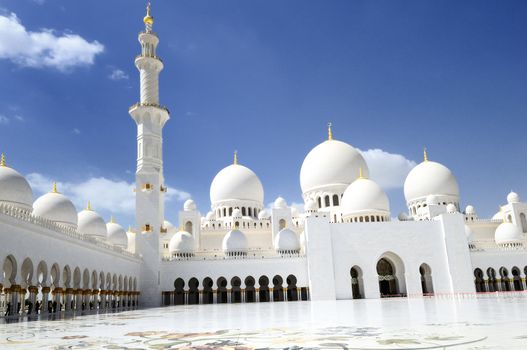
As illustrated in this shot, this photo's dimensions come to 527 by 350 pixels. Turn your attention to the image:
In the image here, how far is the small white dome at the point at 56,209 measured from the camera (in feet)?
76.5

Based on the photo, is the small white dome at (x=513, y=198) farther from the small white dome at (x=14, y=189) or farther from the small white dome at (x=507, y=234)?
the small white dome at (x=14, y=189)

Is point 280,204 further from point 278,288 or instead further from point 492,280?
point 492,280

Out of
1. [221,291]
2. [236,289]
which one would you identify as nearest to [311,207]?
[236,289]

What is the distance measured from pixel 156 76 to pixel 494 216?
28894mm

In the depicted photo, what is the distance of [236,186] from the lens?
116 ft

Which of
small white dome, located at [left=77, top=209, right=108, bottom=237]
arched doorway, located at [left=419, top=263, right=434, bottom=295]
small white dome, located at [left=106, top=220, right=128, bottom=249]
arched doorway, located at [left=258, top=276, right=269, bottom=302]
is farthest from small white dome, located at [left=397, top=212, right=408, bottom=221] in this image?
small white dome, located at [left=77, top=209, right=108, bottom=237]

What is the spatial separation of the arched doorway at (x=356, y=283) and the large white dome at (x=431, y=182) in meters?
10.0

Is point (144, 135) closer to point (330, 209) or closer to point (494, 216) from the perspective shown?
point (330, 209)

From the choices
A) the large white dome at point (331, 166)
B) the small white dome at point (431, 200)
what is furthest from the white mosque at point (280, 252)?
the large white dome at point (331, 166)

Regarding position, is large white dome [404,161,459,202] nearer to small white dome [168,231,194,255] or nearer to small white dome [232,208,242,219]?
small white dome [232,208,242,219]

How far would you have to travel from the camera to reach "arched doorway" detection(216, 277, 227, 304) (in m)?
29.0

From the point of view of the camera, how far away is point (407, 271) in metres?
26.7

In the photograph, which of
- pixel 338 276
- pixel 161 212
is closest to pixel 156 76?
pixel 161 212

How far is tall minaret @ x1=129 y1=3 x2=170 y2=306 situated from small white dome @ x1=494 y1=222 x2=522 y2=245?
2244 cm
